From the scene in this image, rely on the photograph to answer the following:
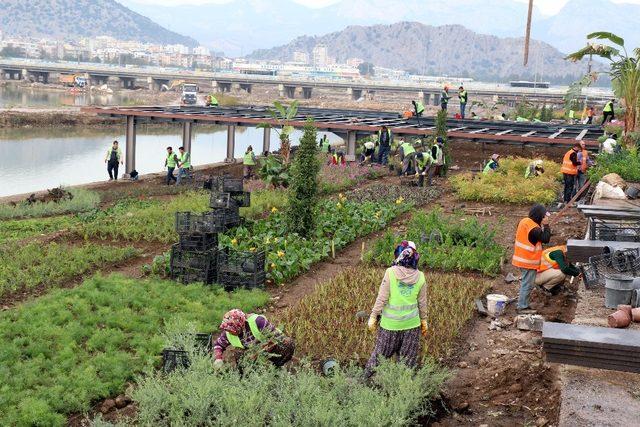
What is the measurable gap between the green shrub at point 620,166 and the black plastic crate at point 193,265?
28.9 ft

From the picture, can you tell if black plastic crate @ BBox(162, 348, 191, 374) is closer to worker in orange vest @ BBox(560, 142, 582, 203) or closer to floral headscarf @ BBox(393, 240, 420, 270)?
floral headscarf @ BBox(393, 240, 420, 270)

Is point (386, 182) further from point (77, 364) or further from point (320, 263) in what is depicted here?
point (77, 364)

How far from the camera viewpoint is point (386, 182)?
26641mm

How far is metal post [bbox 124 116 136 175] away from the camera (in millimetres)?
33531

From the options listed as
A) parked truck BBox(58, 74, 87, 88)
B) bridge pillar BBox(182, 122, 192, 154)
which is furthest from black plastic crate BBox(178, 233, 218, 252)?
parked truck BBox(58, 74, 87, 88)

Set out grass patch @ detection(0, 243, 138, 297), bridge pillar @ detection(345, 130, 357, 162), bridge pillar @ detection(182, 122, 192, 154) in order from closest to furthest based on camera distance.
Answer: grass patch @ detection(0, 243, 138, 297) < bridge pillar @ detection(345, 130, 357, 162) < bridge pillar @ detection(182, 122, 192, 154)

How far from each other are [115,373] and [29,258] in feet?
21.2

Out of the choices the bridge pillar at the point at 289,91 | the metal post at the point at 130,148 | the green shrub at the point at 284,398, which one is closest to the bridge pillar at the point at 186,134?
the metal post at the point at 130,148

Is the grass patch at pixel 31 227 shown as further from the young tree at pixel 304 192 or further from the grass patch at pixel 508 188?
the grass patch at pixel 508 188

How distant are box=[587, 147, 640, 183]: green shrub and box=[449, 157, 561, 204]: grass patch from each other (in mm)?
1967

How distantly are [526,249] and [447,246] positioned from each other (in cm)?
496

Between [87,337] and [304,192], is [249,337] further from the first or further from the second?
[304,192]

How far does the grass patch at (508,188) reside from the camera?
21.9 meters

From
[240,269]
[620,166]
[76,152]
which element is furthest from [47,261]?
[76,152]
